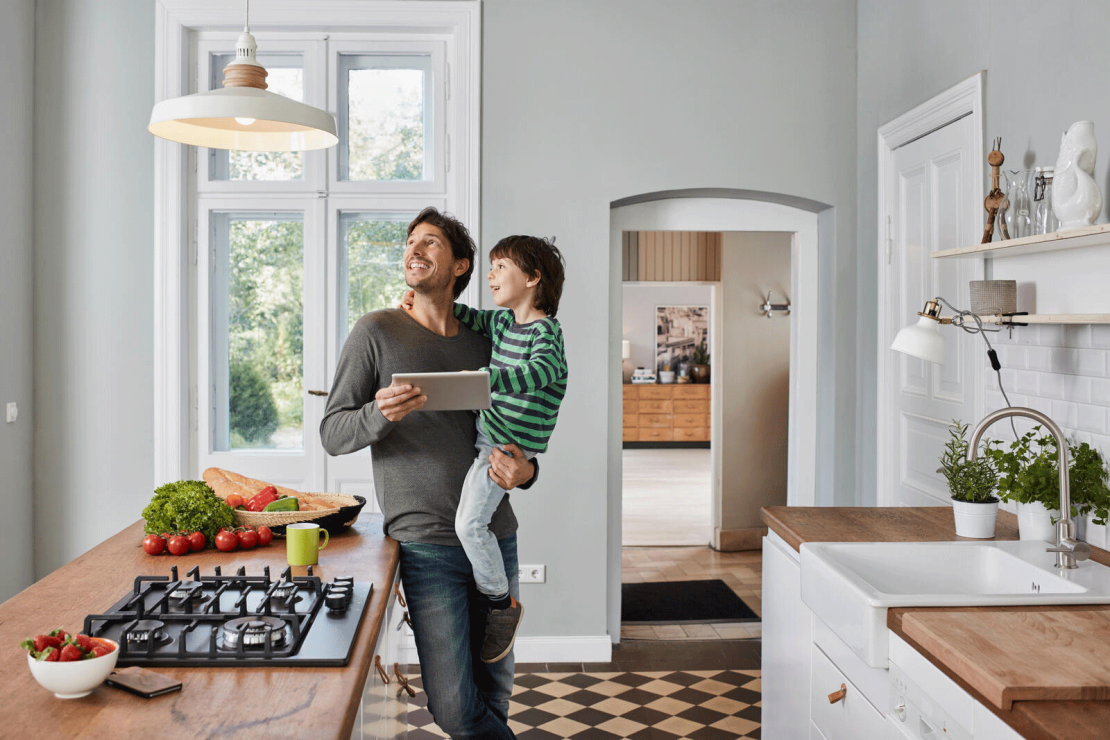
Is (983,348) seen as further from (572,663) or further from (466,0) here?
(466,0)

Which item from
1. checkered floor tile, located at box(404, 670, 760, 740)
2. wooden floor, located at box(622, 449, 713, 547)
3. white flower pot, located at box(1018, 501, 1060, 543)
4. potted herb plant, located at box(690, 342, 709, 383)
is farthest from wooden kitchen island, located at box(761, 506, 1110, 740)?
potted herb plant, located at box(690, 342, 709, 383)

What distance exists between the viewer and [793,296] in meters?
4.23

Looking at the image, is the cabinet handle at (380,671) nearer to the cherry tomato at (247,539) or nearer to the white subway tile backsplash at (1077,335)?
the cherry tomato at (247,539)

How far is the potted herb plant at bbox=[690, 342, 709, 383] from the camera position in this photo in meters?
11.9

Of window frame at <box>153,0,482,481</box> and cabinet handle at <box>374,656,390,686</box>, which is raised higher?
window frame at <box>153,0,482,481</box>

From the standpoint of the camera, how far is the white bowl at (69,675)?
123cm

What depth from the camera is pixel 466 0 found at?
3.81 metres

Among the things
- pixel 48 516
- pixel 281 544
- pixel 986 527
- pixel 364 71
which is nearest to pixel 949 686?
pixel 986 527

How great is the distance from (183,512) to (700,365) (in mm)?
10303

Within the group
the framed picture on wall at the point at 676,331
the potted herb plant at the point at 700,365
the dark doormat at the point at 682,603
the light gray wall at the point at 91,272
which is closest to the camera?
the light gray wall at the point at 91,272

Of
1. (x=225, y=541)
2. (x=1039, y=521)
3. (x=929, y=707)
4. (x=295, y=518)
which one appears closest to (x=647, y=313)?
(x=1039, y=521)

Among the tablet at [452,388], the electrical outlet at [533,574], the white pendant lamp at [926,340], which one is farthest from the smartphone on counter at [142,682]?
the electrical outlet at [533,574]

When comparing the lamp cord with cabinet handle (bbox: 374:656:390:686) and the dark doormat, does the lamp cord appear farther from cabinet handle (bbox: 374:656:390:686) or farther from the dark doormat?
the dark doormat

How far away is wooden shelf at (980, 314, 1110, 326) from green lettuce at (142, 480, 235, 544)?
2.13m
